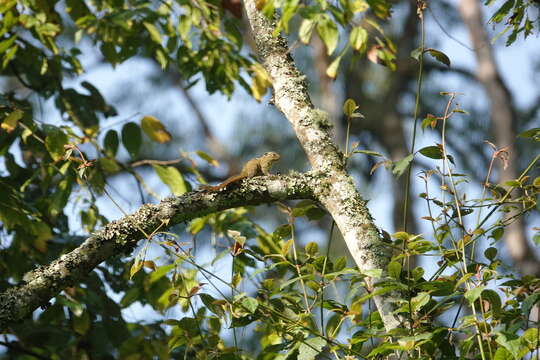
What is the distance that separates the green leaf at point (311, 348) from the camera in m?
1.07

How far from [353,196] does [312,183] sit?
82mm


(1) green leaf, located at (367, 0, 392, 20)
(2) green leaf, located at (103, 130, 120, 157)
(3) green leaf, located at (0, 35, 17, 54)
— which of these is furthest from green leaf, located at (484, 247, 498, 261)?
(3) green leaf, located at (0, 35, 17, 54)

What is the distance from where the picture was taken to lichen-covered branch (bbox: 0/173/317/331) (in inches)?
47.8

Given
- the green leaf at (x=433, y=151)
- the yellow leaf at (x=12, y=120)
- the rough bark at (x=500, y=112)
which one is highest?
A: the rough bark at (x=500, y=112)

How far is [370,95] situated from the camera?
6.58 meters

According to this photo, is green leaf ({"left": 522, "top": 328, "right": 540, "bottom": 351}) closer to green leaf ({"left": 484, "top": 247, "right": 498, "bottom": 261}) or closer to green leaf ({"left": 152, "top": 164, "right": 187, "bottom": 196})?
green leaf ({"left": 484, "top": 247, "right": 498, "bottom": 261})

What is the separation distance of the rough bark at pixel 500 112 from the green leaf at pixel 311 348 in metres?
3.66

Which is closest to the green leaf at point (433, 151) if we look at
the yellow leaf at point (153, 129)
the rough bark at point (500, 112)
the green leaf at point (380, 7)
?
the green leaf at point (380, 7)

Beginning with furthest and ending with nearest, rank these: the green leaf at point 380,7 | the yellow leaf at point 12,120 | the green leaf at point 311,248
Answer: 1. the yellow leaf at point 12,120
2. the green leaf at point 380,7
3. the green leaf at point 311,248

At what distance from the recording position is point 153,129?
207 centimetres

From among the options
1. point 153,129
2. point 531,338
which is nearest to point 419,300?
point 531,338

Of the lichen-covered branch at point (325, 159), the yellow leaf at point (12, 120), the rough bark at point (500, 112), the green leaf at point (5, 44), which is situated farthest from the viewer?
the rough bark at point (500, 112)

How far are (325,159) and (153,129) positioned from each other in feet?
3.00

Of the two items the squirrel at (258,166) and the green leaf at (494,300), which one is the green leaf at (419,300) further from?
the squirrel at (258,166)
